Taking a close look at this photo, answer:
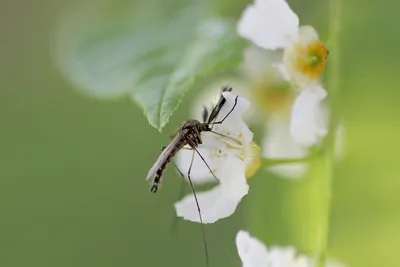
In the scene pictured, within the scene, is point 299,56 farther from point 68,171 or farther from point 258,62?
point 68,171

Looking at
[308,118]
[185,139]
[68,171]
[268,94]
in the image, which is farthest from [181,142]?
[68,171]

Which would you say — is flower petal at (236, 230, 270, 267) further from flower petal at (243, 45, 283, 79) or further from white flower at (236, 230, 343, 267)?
flower petal at (243, 45, 283, 79)

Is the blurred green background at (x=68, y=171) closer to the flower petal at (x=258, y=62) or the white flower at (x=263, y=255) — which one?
the flower petal at (x=258, y=62)

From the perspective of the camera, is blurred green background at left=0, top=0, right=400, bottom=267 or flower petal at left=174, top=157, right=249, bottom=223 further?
blurred green background at left=0, top=0, right=400, bottom=267

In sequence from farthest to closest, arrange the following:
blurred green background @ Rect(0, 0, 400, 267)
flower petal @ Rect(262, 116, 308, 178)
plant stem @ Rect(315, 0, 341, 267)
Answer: blurred green background @ Rect(0, 0, 400, 267) → flower petal @ Rect(262, 116, 308, 178) → plant stem @ Rect(315, 0, 341, 267)

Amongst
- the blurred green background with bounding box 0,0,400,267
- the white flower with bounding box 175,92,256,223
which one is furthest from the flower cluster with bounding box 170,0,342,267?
the blurred green background with bounding box 0,0,400,267

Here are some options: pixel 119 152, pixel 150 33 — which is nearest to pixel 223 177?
pixel 150 33

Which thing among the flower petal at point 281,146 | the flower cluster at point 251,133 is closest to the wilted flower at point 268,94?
the flower petal at point 281,146
